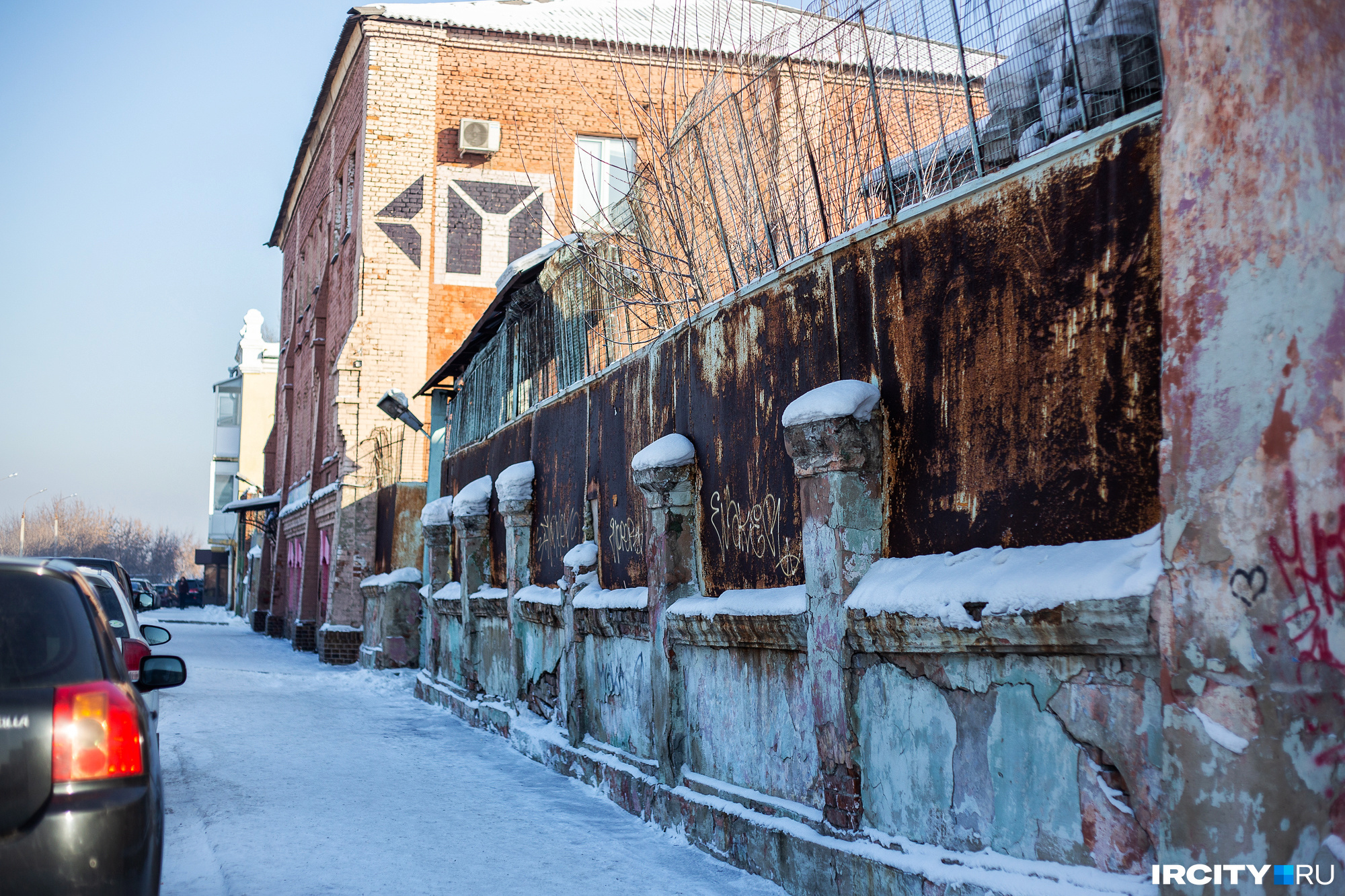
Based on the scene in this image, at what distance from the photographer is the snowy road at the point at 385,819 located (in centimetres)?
529

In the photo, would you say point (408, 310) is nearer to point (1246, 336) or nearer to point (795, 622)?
point (795, 622)

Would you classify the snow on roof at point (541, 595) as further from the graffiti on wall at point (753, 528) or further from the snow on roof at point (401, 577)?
the snow on roof at point (401, 577)

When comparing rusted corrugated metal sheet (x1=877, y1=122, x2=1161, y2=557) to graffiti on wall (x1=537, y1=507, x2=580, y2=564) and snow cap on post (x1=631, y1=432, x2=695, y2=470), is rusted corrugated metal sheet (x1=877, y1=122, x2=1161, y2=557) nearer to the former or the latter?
snow cap on post (x1=631, y1=432, x2=695, y2=470)

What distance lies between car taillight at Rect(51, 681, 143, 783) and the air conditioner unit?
17.4 m

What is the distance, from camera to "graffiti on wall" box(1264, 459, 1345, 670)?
263 cm

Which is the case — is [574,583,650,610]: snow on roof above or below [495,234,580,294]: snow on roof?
below

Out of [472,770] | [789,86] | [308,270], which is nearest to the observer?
[789,86]

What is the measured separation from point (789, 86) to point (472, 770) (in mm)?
5720

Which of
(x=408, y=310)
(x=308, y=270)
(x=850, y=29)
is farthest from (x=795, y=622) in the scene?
(x=308, y=270)

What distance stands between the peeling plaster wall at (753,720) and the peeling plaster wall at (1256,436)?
2345 millimetres

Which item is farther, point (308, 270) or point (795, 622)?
point (308, 270)

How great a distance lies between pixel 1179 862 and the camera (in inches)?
118

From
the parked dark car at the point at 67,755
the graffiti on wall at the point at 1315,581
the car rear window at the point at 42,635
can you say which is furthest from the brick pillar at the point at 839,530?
the car rear window at the point at 42,635

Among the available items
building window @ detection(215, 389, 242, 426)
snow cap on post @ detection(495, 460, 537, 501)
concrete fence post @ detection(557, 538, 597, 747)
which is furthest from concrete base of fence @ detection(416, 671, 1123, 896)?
building window @ detection(215, 389, 242, 426)
